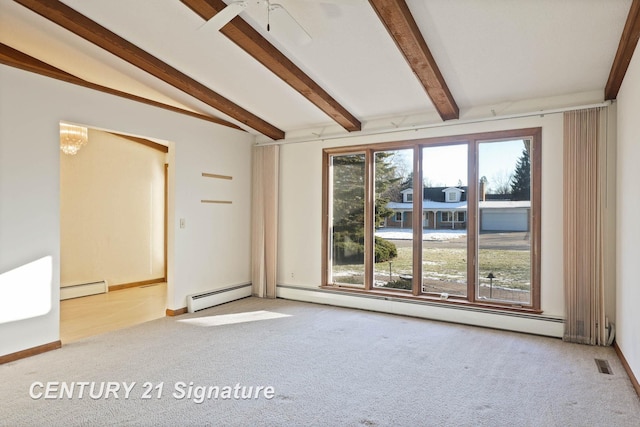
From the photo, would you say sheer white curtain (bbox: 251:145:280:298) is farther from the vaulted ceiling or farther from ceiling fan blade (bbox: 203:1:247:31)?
ceiling fan blade (bbox: 203:1:247:31)

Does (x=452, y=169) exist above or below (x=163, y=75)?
below

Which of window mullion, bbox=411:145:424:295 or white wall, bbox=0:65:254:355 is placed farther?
window mullion, bbox=411:145:424:295

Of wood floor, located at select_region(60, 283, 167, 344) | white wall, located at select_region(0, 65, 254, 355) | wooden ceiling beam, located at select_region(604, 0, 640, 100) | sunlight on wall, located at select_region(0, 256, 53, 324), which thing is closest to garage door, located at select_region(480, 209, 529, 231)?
wooden ceiling beam, located at select_region(604, 0, 640, 100)


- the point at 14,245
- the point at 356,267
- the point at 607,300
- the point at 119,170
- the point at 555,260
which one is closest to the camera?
the point at 14,245

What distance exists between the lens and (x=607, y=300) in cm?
382

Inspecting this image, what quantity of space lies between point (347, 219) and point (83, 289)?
421 cm

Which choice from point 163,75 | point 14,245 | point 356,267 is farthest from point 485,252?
point 14,245

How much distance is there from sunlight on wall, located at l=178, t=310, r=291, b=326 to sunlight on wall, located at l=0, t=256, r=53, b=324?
4.87 feet

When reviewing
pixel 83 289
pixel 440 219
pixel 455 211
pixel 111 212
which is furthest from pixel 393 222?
pixel 83 289

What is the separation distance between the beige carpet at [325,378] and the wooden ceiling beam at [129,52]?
2.74 m

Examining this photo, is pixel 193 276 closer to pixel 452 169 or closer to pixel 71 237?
pixel 71 237

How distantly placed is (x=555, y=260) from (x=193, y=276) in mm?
4396

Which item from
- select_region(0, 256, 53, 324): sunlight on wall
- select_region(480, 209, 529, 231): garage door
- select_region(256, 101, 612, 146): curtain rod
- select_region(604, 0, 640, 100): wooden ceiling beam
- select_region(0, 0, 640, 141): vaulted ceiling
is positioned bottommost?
select_region(0, 256, 53, 324): sunlight on wall

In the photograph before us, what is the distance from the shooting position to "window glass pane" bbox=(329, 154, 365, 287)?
5.48 m
